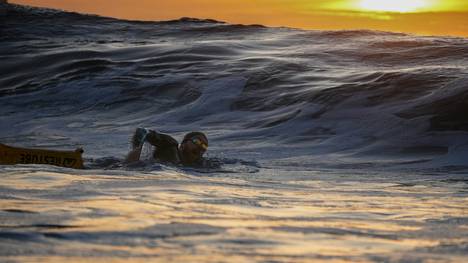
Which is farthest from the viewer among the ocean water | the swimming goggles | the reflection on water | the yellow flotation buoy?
the swimming goggles

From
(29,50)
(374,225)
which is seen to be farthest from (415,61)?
(374,225)

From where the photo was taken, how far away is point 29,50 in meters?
37.9

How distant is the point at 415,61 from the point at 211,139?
11.1 meters

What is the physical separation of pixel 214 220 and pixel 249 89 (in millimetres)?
18032

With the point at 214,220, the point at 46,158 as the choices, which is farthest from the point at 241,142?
the point at 214,220

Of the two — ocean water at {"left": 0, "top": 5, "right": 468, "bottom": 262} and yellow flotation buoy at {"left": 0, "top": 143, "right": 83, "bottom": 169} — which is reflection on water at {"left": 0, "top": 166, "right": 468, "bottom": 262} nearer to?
ocean water at {"left": 0, "top": 5, "right": 468, "bottom": 262}

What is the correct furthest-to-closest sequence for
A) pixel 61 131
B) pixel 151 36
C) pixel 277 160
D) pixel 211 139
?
pixel 151 36 → pixel 61 131 → pixel 211 139 → pixel 277 160

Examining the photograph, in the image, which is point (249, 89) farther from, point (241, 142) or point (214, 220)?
point (214, 220)

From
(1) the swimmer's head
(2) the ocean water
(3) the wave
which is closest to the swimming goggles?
(1) the swimmer's head

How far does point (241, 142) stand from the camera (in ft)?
60.3

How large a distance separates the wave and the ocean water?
0.25 feet

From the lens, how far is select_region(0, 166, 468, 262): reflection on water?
5.77m

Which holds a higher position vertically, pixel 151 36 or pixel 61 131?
pixel 151 36

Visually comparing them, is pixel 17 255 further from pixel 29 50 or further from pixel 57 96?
pixel 29 50
